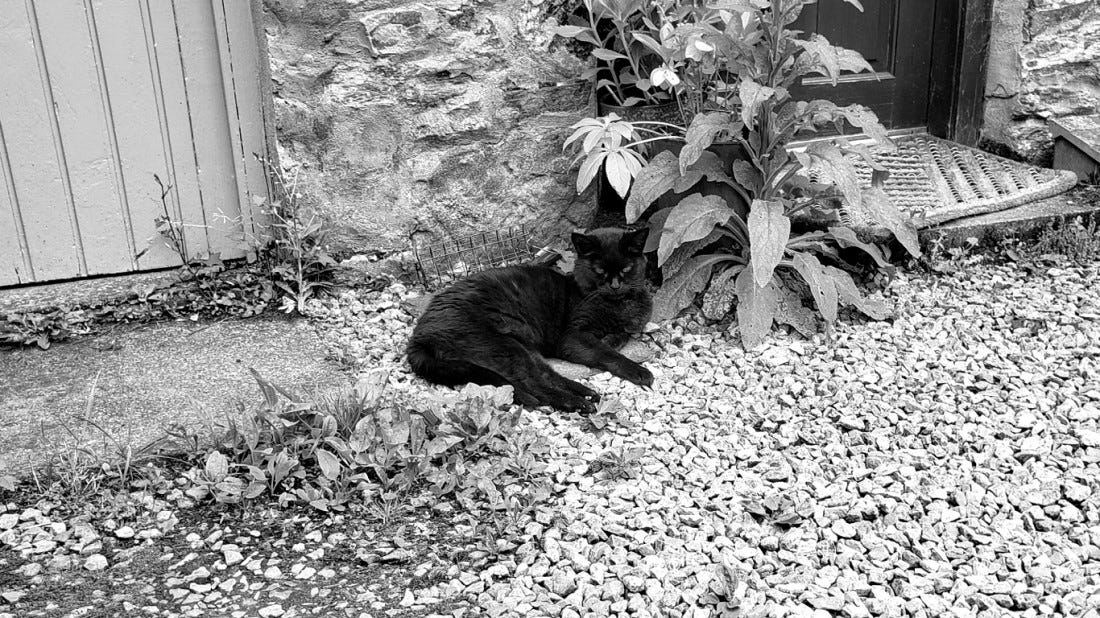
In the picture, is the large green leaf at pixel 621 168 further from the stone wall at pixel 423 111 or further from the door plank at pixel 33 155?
the door plank at pixel 33 155

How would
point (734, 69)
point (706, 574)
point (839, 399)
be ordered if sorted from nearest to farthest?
point (706, 574)
point (839, 399)
point (734, 69)

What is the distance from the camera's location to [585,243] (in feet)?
11.9

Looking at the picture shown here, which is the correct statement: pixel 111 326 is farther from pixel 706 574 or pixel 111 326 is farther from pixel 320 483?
pixel 706 574

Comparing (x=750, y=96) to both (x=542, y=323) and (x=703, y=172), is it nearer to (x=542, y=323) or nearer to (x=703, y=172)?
(x=703, y=172)

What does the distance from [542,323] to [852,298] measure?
124 cm

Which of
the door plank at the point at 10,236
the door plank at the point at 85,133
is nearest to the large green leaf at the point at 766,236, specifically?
the door plank at the point at 85,133

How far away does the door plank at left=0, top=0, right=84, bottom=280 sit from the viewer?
11.7ft

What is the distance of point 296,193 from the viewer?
3904 mm

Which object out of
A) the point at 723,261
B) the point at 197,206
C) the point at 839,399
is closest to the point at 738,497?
the point at 839,399

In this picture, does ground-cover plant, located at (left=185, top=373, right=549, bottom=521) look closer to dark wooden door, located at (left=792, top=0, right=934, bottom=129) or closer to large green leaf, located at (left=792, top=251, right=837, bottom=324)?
large green leaf, located at (left=792, top=251, right=837, bottom=324)

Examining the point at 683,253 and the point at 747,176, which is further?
the point at 683,253

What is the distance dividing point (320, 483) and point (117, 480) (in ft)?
1.95

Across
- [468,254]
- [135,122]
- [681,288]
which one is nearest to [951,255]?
[681,288]

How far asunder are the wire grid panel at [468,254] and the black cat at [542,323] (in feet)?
1.60
